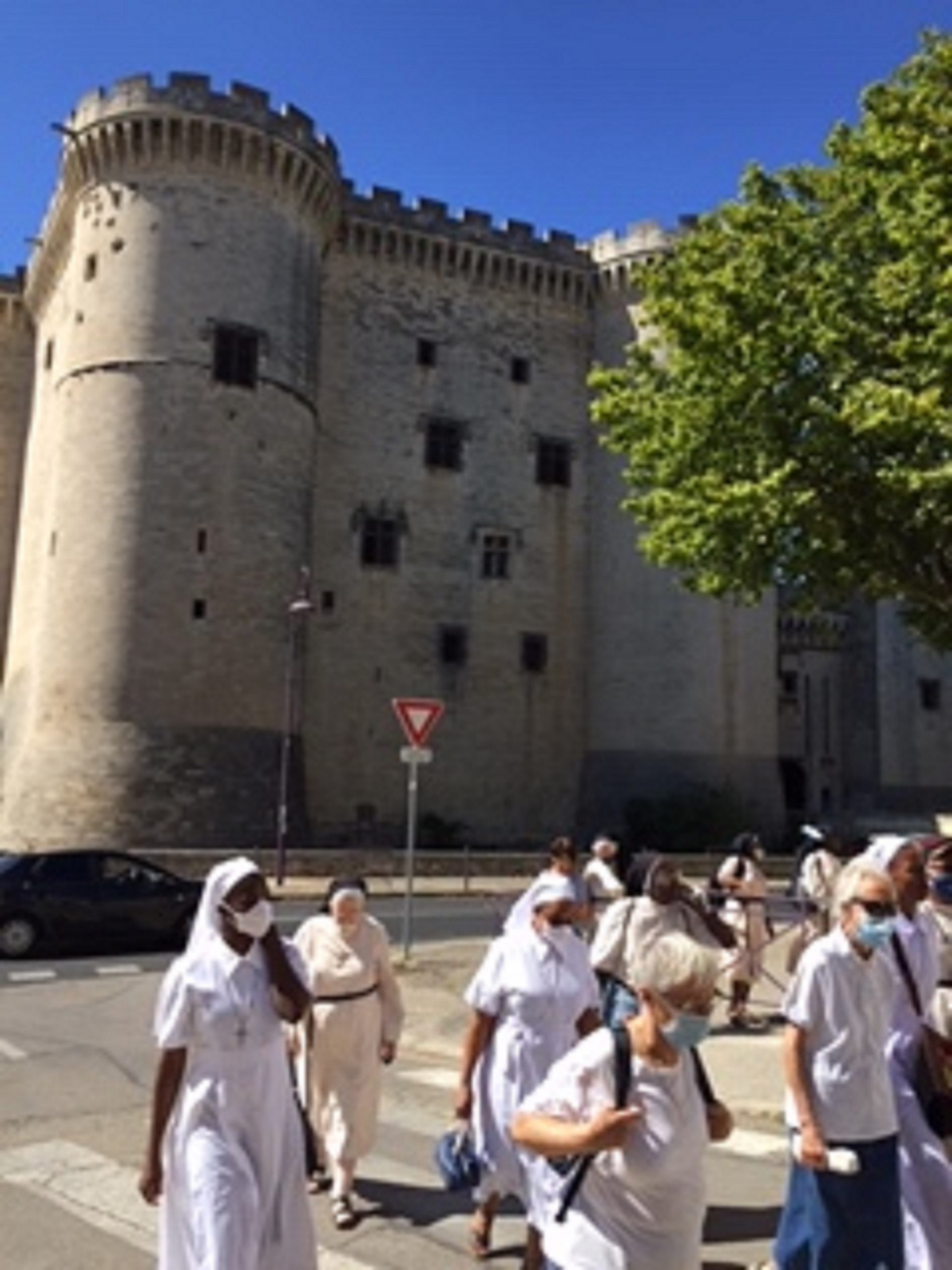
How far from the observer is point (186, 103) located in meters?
30.5

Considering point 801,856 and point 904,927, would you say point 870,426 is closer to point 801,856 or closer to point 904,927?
point 801,856

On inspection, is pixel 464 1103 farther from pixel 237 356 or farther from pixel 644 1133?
pixel 237 356

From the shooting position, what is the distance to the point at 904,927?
4.91 meters

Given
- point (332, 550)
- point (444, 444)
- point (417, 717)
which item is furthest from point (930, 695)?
point (417, 717)

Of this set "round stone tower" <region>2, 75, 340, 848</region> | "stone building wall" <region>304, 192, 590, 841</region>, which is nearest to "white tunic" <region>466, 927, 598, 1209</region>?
"round stone tower" <region>2, 75, 340, 848</region>

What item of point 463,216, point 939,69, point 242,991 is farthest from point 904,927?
point 463,216

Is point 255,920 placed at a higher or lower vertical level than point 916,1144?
higher

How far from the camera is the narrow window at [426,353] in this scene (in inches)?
1452

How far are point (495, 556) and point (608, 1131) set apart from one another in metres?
34.2

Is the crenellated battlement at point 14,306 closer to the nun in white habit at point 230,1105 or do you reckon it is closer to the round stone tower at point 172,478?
the round stone tower at point 172,478

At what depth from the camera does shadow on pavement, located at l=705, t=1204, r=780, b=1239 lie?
18.3ft

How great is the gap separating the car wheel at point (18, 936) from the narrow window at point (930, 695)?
36.3 metres

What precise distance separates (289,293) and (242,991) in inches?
1181

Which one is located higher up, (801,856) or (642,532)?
(642,532)
